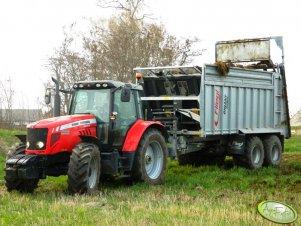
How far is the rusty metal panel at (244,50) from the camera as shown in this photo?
15.1 m

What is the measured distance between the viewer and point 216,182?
37.1ft

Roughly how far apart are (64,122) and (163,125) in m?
2.92

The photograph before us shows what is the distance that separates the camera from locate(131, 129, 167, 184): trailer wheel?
10.5 m

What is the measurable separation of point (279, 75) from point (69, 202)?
355 inches

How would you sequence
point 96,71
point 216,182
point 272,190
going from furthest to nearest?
1. point 96,71
2. point 216,182
3. point 272,190

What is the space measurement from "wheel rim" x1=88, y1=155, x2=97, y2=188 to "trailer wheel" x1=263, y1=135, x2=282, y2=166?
659 centimetres

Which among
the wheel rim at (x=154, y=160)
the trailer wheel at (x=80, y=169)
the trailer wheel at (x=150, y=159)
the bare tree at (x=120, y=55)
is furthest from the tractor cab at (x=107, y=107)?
the bare tree at (x=120, y=55)

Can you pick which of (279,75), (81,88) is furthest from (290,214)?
(279,75)

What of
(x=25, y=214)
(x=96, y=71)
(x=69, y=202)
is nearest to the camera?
(x=25, y=214)

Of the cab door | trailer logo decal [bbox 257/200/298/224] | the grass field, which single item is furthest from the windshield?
trailer logo decal [bbox 257/200/298/224]

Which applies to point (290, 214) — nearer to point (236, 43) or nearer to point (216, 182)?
point (216, 182)

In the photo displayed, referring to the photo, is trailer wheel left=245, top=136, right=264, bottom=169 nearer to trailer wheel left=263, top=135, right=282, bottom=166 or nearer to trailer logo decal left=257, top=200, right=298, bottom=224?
trailer wheel left=263, top=135, right=282, bottom=166

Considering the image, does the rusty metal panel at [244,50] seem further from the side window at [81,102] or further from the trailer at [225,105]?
the side window at [81,102]

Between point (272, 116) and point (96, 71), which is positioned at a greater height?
point (96, 71)
